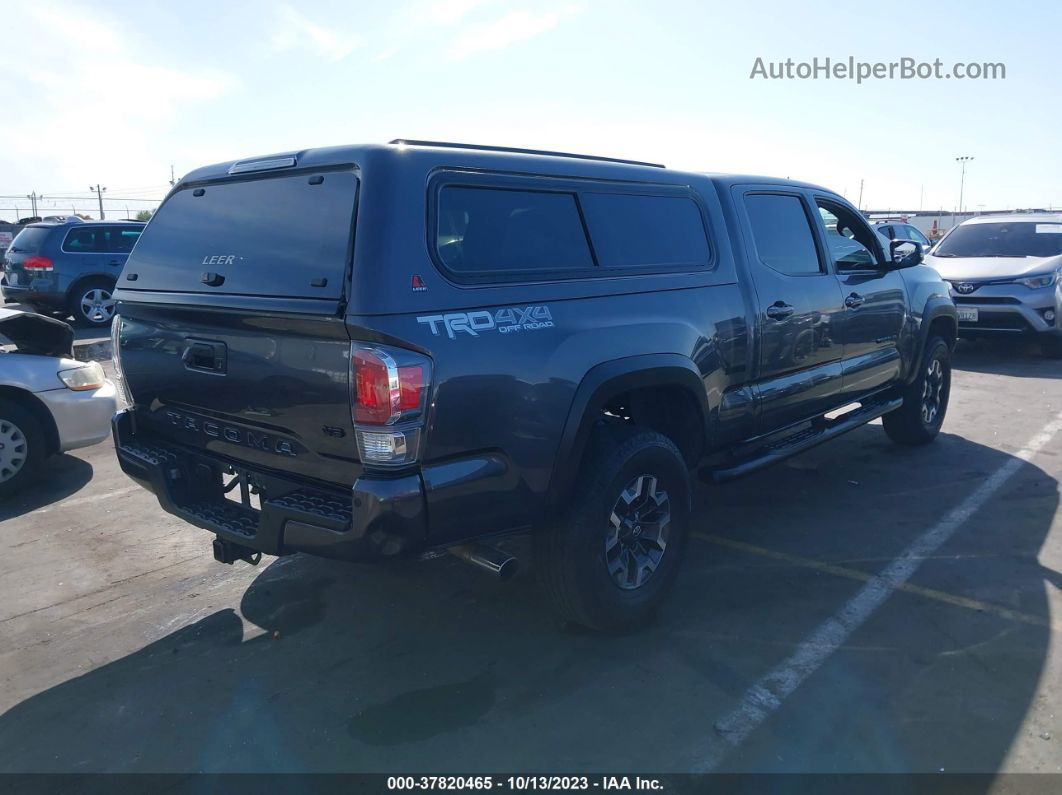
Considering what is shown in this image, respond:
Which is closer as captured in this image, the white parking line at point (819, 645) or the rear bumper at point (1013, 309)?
the white parking line at point (819, 645)

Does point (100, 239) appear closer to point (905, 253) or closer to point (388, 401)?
point (905, 253)

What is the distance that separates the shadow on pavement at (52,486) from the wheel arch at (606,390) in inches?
158

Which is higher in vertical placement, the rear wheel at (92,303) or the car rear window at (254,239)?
the car rear window at (254,239)

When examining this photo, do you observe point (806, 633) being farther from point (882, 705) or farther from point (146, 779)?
point (146, 779)

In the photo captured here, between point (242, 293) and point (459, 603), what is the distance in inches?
71.9

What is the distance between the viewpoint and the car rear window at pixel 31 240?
1281 cm

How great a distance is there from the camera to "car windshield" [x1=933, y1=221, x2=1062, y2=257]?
36.9 feet

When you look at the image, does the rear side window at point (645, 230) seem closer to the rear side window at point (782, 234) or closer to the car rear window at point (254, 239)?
the rear side window at point (782, 234)

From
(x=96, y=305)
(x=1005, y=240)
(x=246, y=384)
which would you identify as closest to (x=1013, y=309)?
(x=1005, y=240)

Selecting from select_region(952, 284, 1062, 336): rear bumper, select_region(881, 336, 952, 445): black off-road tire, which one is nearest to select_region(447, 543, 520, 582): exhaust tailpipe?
select_region(881, 336, 952, 445): black off-road tire

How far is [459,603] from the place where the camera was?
416cm

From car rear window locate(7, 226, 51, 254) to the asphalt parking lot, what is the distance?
29.3 feet

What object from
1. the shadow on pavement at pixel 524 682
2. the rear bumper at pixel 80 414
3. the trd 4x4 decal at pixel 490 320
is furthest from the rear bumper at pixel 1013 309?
the rear bumper at pixel 80 414

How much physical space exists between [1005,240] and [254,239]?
445 inches
